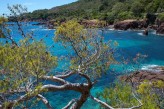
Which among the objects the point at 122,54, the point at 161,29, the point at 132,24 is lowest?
the point at 132,24

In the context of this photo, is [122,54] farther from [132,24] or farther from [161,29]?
[132,24]

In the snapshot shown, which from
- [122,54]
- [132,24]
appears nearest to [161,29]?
[132,24]

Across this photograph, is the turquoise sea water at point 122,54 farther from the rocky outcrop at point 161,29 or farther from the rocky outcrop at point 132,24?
the rocky outcrop at point 132,24

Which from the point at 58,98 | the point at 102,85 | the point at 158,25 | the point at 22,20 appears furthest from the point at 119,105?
the point at 158,25

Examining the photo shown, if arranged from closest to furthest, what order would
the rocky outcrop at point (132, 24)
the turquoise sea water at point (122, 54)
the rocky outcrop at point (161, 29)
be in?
1. the turquoise sea water at point (122, 54)
2. the rocky outcrop at point (161, 29)
3. the rocky outcrop at point (132, 24)

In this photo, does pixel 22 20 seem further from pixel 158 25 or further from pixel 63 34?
pixel 158 25

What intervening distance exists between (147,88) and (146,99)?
647 mm

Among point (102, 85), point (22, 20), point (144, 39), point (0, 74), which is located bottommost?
point (144, 39)

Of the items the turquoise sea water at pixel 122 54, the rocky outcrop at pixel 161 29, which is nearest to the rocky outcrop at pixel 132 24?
the turquoise sea water at pixel 122 54

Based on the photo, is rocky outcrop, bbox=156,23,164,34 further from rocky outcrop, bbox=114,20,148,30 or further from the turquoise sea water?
rocky outcrop, bbox=114,20,148,30

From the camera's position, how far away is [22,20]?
1353 centimetres

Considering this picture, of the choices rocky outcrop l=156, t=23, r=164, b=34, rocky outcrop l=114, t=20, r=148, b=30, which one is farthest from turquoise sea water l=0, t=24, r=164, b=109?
rocky outcrop l=114, t=20, r=148, b=30

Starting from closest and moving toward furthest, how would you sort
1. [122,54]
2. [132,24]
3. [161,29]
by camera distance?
[122,54], [161,29], [132,24]

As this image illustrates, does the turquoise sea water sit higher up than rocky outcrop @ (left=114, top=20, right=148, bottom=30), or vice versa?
the turquoise sea water
